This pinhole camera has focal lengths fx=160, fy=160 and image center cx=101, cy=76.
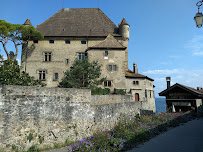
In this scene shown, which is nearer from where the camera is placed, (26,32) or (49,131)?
(49,131)

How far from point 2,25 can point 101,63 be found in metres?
15.8

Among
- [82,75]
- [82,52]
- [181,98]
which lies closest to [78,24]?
[82,52]

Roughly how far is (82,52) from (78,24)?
6056 mm

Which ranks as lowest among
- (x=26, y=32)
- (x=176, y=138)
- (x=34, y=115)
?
(x=176, y=138)

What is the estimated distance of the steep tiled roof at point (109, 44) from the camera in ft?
81.5

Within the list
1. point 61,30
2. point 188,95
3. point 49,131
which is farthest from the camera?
point 61,30

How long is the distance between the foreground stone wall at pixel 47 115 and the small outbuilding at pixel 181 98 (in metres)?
8.32

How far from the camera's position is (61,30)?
28188 millimetres

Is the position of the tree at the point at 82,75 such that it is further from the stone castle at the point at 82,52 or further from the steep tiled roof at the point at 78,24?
the steep tiled roof at the point at 78,24

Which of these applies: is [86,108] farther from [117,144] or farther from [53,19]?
[53,19]

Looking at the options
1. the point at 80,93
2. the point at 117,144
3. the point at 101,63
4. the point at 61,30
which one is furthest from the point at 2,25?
the point at 117,144

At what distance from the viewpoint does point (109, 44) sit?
2520 cm

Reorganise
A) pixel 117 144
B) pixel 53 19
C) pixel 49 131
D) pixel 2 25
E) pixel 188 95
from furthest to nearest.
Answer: pixel 53 19 < pixel 2 25 < pixel 188 95 < pixel 49 131 < pixel 117 144

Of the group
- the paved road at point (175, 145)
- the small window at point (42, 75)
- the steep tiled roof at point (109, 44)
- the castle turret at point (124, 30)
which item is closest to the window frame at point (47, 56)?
the small window at point (42, 75)
